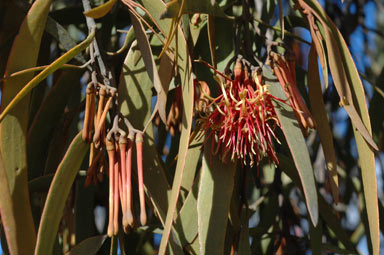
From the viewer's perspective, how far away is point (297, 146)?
74 centimetres

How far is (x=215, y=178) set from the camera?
0.78 m

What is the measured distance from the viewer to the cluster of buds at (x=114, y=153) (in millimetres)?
667

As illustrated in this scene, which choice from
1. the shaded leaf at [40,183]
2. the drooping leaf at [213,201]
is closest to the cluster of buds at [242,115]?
the drooping leaf at [213,201]

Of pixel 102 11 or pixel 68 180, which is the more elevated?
pixel 102 11

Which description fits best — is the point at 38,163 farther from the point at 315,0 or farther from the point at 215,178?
the point at 315,0

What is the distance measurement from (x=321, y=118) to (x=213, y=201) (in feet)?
0.59

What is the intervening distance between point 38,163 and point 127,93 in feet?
0.83

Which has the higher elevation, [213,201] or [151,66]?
[151,66]

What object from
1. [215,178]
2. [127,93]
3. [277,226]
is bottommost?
[277,226]

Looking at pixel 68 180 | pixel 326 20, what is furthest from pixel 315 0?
pixel 68 180

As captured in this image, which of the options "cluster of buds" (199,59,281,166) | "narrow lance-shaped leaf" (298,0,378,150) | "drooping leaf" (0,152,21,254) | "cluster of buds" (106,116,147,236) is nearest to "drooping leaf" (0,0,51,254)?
"drooping leaf" (0,152,21,254)

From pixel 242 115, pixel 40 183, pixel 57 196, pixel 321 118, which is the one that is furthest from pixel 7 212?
pixel 321 118

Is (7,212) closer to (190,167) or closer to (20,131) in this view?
(20,131)

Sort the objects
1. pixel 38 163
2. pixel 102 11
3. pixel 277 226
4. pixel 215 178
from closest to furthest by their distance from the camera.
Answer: pixel 102 11, pixel 215 178, pixel 38 163, pixel 277 226
